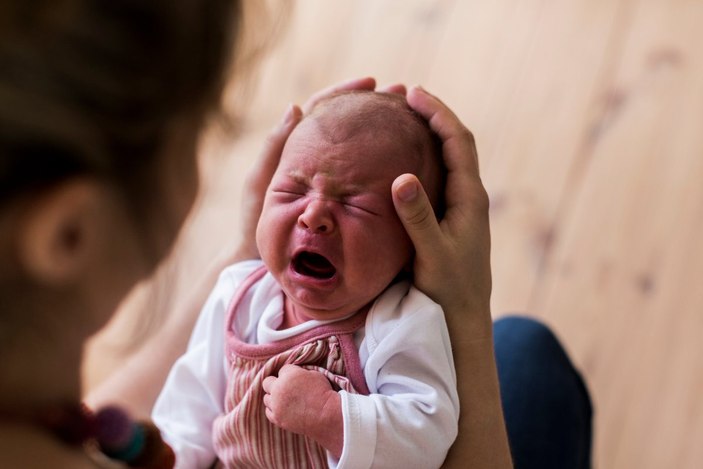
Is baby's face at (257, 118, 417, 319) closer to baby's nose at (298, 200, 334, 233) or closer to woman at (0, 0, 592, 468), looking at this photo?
baby's nose at (298, 200, 334, 233)

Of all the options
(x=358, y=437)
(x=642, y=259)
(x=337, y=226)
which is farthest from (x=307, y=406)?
(x=642, y=259)

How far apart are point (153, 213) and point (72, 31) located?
13cm

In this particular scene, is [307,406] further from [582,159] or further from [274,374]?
[582,159]

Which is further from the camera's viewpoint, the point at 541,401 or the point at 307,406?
the point at 541,401

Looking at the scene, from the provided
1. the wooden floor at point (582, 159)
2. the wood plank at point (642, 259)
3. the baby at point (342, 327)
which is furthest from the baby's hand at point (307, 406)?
the wood plank at point (642, 259)

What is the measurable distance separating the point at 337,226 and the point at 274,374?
0.54 feet


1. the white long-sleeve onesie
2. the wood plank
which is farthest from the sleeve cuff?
the wood plank

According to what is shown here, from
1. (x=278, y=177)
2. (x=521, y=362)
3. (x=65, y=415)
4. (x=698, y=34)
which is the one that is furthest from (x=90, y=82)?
(x=698, y=34)

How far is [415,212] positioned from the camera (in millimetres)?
776

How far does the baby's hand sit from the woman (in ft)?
0.69

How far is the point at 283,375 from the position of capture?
79 centimetres

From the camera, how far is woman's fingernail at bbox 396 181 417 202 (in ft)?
2.50

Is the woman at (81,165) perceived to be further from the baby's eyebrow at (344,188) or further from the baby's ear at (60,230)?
the baby's eyebrow at (344,188)

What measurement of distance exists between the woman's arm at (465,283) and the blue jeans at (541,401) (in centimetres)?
18
